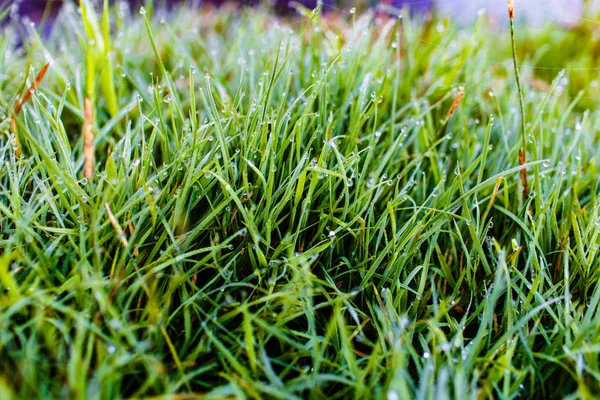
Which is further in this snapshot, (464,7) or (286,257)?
(464,7)

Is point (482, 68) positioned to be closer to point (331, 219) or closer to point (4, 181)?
point (331, 219)

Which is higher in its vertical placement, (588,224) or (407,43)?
(407,43)

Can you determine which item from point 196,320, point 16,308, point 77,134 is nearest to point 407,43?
point 77,134

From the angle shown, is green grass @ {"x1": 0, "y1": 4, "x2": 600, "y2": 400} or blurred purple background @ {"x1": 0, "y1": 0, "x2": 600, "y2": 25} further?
blurred purple background @ {"x1": 0, "y1": 0, "x2": 600, "y2": 25}

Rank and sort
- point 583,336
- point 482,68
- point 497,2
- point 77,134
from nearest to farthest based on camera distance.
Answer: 1. point 583,336
2. point 77,134
3. point 482,68
4. point 497,2

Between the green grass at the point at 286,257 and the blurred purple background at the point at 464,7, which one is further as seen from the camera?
the blurred purple background at the point at 464,7

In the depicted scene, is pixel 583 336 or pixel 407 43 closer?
pixel 583 336

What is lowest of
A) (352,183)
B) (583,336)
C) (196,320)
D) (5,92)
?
(583,336)

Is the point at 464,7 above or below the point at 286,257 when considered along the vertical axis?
above
